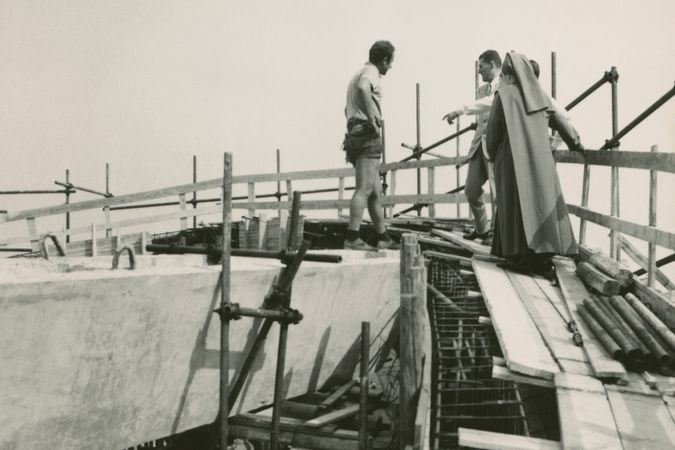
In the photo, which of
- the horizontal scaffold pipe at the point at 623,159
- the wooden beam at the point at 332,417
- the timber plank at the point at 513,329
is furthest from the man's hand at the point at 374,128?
the wooden beam at the point at 332,417

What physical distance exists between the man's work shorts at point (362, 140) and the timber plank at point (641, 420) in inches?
166

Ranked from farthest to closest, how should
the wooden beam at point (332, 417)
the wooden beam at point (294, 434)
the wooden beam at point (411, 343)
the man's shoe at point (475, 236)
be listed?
the man's shoe at point (475, 236)
the wooden beam at point (332, 417)
the wooden beam at point (294, 434)
the wooden beam at point (411, 343)

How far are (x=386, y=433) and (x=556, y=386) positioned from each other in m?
2.97

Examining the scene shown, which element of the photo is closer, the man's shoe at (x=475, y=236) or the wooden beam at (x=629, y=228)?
the wooden beam at (x=629, y=228)

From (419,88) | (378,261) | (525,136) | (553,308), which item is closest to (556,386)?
(553,308)

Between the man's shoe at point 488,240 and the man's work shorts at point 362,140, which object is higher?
the man's work shorts at point 362,140

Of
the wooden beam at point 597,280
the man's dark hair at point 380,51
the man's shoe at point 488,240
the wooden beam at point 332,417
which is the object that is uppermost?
the man's dark hair at point 380,51

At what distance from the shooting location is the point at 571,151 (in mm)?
6895

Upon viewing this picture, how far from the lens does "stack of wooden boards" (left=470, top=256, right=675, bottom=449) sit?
3342mm

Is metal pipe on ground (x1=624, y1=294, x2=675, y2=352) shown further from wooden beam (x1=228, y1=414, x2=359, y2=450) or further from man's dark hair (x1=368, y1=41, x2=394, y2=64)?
man's dark hair (x1=368, y1=41, x2=394, y2=64)

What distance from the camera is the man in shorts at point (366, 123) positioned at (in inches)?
292

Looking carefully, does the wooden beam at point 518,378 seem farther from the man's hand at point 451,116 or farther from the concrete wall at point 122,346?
the man's hand at point 451,116

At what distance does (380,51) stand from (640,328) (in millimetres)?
4047

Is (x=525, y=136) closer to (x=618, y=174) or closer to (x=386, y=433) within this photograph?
(x=618, y=174)
